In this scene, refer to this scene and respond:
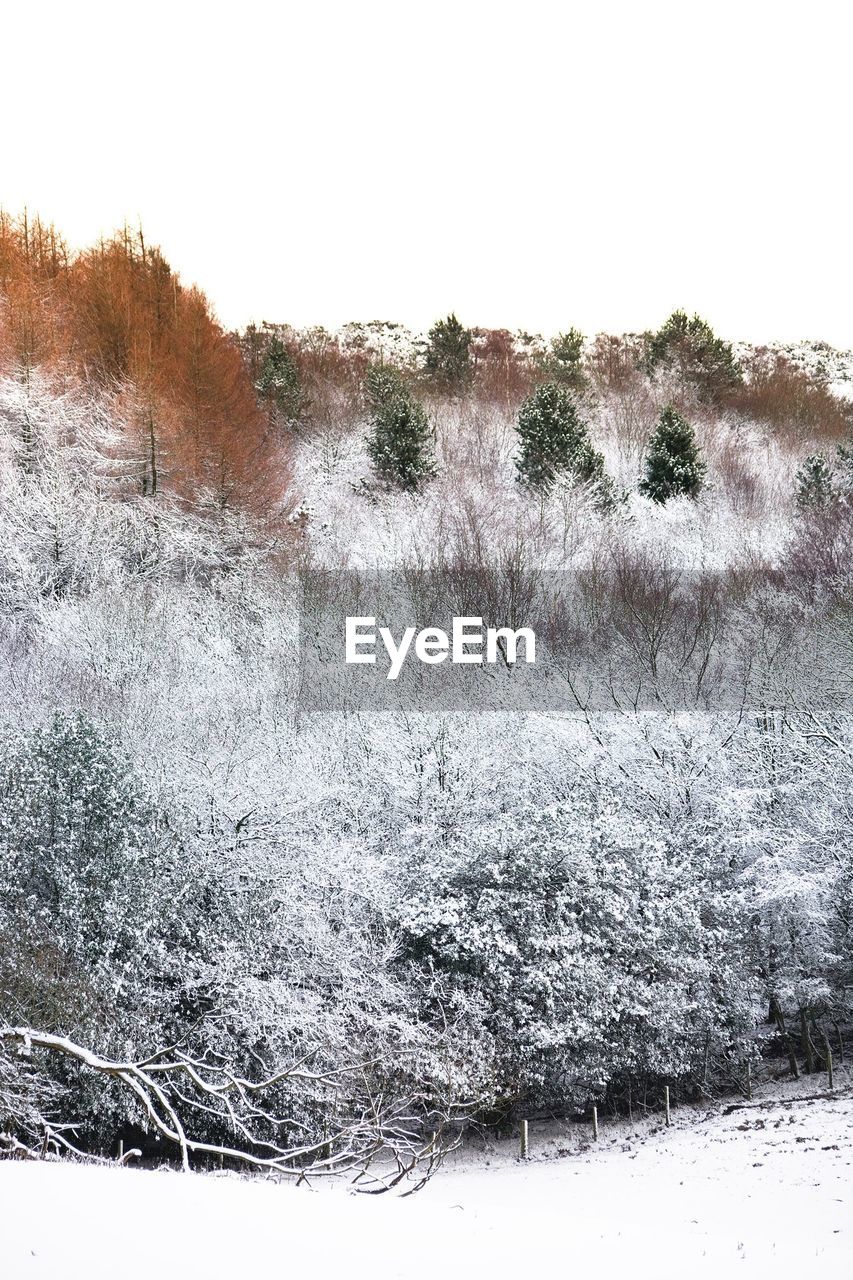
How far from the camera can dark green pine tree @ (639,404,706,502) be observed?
34.0m

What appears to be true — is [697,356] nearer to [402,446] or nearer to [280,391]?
[280,391]

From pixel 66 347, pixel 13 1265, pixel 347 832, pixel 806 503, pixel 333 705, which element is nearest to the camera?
pixel 13 1265

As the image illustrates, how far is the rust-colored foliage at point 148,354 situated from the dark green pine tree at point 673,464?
38.2 ft

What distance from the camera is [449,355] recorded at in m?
48.2

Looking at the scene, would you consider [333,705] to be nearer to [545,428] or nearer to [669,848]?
[669,848]

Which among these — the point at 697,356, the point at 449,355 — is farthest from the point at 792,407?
the point at 449,355

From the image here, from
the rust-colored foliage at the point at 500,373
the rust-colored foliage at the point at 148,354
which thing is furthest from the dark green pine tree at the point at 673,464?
the rust-colored foliage at the point at 500,373

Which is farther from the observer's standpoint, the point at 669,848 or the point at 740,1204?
the point at 669,848

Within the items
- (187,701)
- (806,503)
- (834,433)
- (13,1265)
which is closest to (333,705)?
(187,701)

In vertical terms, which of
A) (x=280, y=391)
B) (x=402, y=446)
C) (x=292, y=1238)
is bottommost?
(x=292, y=1238)

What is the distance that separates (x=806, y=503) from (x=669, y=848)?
1770 centimetres

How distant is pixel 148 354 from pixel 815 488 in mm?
20320

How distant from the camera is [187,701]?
21953mm

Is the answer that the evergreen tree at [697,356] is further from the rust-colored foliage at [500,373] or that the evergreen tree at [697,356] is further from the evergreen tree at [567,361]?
the rust-colored foliage at [500,373]
